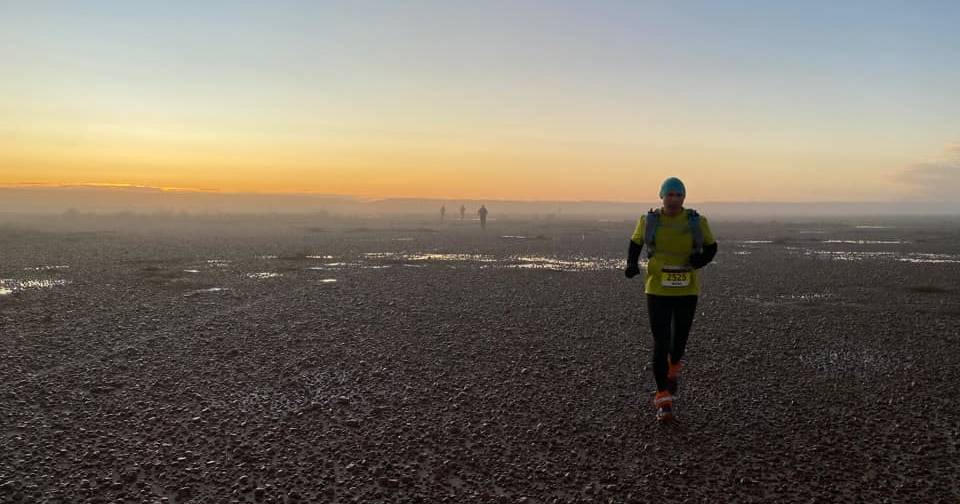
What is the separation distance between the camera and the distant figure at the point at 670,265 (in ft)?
19.7

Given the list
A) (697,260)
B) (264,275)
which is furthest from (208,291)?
(697,260)

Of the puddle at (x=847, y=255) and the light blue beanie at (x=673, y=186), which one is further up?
the light blue beanie at (x=673, y=186)

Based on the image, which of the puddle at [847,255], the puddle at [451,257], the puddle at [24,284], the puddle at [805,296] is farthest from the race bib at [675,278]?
the puddle at [847,255]

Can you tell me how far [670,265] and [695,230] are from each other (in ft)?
1.46

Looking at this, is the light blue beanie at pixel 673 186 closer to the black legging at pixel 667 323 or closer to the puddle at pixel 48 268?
the black legging at pixel 667 323

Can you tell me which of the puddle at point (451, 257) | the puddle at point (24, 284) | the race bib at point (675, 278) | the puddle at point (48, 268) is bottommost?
the puddle at point (24, 284)

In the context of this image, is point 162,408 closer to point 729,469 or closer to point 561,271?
point 729,469

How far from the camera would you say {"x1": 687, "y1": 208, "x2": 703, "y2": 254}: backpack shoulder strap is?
5973 millimetres

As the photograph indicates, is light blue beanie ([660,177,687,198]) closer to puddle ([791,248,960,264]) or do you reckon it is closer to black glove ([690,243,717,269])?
black glove ([690,243,717,269])

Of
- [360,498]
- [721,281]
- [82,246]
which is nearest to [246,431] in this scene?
[360,498]

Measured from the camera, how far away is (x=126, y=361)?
8359 mm

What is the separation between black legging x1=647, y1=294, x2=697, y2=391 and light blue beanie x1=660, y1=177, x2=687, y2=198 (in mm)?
1111

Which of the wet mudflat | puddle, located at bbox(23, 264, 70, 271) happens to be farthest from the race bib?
puddle, located at bbox(23, 264, 70, 271)

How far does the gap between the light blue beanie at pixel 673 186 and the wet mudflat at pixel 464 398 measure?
246 centimetres
